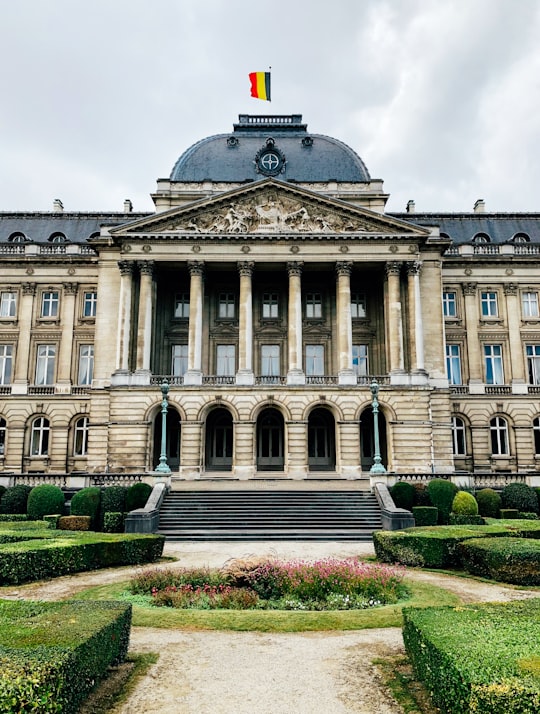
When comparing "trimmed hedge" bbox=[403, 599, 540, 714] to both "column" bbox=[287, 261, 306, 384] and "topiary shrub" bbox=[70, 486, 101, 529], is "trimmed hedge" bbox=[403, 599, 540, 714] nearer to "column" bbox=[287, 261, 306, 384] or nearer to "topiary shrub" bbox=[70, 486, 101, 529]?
"topiary shrub" bbox=[70, 486, 101, 529]

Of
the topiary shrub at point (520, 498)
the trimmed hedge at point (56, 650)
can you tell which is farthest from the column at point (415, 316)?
the trimmed hedge at point (56, 650)

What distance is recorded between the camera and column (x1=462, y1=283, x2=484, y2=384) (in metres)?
49.5

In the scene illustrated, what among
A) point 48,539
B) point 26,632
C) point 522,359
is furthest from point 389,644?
point 522,359

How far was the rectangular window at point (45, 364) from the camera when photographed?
49781mm

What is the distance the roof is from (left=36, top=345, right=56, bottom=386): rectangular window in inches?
656

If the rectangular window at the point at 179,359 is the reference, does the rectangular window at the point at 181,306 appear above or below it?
above

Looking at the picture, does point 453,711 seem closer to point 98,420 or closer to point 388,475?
point 388,475

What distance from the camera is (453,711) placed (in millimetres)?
7004

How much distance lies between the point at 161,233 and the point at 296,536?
2508 cm

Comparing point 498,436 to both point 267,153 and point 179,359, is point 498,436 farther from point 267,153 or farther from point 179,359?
point 267,153

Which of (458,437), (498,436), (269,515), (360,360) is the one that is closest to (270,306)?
(360,360)

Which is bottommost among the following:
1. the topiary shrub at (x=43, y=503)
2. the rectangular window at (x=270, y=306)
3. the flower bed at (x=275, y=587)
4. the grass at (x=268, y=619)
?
the grass at (x=268, y=619)

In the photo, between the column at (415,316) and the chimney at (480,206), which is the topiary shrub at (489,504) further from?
the chimney at (480,206)

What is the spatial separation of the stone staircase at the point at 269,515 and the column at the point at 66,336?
19648mm
